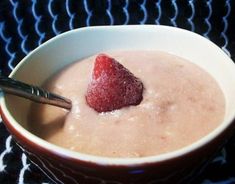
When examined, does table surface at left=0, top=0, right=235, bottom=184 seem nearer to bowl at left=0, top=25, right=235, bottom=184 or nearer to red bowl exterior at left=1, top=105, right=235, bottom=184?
bowl at left=0, top=25, right=235, bottom=184

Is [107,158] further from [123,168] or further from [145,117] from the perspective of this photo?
[145,117]

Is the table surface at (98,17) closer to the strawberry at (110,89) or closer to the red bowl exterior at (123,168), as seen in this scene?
the strawberry at (110,89)

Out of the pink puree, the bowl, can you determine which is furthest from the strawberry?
the bowl

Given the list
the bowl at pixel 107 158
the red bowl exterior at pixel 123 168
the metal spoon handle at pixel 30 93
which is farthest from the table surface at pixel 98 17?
the red bowl exterior at pixel 123 168

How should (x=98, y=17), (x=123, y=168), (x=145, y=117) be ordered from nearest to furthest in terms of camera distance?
(x=123, y=168) → (x=145, y=117) → (x=98, y=17)

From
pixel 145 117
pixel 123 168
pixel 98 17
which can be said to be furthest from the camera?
pixel 98 17

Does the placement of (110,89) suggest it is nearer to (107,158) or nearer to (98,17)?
(107,158)

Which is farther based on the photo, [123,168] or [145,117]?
[145,117]

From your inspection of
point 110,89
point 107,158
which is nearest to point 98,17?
point 110,89
